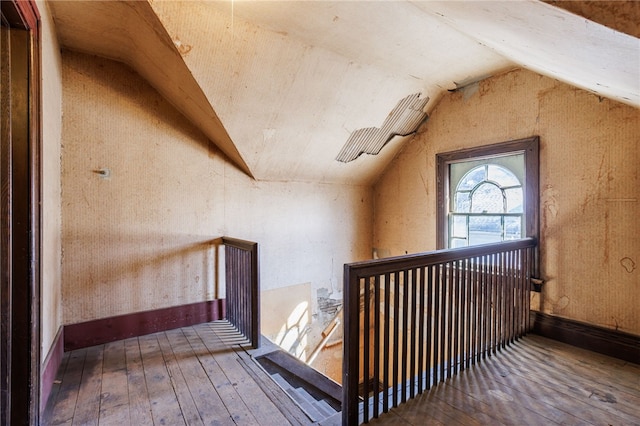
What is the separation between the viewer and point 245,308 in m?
2.74

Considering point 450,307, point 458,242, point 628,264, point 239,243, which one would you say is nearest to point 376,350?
point 450,307

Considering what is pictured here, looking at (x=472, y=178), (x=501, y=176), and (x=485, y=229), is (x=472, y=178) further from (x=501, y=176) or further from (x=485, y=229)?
(x=485, y=229)

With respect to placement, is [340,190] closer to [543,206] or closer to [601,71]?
[543,206]

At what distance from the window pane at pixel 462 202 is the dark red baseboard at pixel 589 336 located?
3.88 feet

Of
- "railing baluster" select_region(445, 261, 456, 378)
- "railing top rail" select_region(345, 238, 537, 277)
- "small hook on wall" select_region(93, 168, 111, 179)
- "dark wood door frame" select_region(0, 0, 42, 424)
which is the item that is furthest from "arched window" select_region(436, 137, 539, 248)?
"dark wood door frame" select_region(0, 0, 42, 424)

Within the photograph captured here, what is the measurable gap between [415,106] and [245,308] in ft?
9.16

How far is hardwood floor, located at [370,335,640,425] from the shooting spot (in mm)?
1652

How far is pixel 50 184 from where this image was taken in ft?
6.56

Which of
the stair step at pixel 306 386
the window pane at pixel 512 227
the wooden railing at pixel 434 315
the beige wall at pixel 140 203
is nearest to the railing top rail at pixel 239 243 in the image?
the beige wall at pixel 140 203

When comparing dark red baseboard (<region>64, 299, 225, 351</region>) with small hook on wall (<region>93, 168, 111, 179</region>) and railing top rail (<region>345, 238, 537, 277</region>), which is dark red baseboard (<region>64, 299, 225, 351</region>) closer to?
small hook on wall (<region>93, 168, 111, 179</region>)

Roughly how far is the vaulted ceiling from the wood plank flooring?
185cm

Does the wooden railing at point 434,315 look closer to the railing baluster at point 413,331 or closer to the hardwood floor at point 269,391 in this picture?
the railing baluster at point 413,331

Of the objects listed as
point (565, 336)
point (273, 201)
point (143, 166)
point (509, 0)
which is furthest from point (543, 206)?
point (143, 166)

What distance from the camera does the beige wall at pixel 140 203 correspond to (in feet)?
8.24
